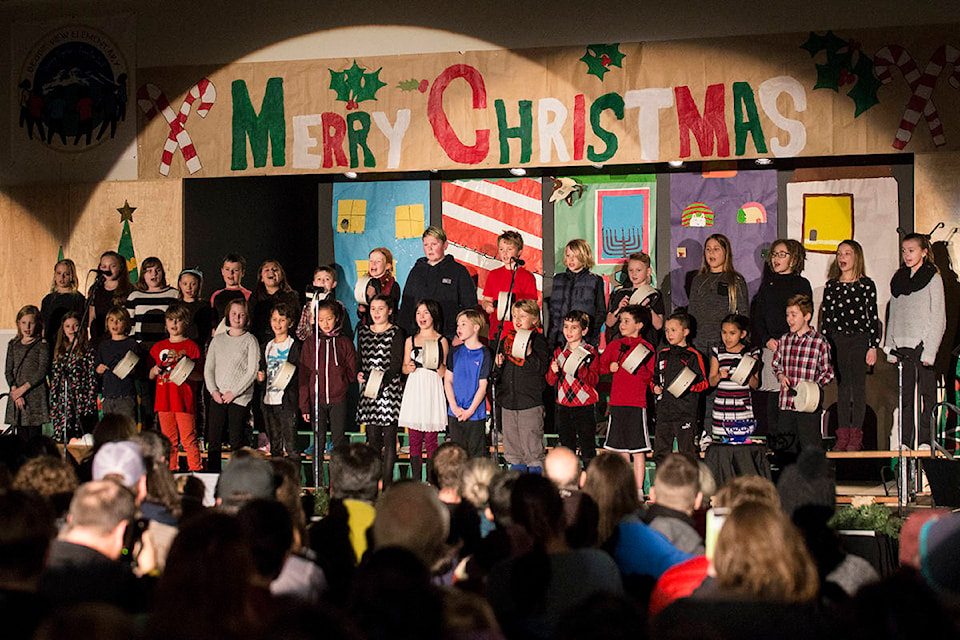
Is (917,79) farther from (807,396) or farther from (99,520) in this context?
(99,520)

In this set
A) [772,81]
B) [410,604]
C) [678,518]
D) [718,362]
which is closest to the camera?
[410,604]

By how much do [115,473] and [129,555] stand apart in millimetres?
401

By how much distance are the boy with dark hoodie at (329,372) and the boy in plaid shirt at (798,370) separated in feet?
9.74

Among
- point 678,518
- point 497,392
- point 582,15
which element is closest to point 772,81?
point 582,15

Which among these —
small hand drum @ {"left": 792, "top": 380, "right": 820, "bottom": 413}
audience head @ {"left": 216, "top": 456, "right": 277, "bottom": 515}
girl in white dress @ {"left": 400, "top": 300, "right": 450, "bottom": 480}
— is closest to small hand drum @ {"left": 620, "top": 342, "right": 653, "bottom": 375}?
small hand drum @ {"left": 792, "top": 380, "right": 820, "bottom": 413}

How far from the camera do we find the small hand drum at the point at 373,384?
7406 millimetres

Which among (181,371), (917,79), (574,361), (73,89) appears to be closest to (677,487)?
(574,361)

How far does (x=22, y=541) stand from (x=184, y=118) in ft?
20.6

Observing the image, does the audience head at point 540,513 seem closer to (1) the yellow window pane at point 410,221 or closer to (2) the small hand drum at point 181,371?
(2) the small hand drum at point 181,371

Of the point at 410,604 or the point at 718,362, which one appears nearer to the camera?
the point at 410,604

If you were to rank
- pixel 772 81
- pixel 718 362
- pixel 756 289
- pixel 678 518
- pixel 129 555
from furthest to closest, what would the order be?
pixel 756 289 < pixel 772 81 < pixel 718 362 < pixel 678 518 < pixel 129 555

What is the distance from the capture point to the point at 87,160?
8969 mm

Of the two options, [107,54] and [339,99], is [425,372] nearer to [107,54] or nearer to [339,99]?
[339,99]

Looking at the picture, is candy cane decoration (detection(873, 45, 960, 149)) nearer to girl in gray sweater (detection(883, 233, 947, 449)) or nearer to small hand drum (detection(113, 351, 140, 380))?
girl in gray sweater (detection(883, 233, 947, 449))
